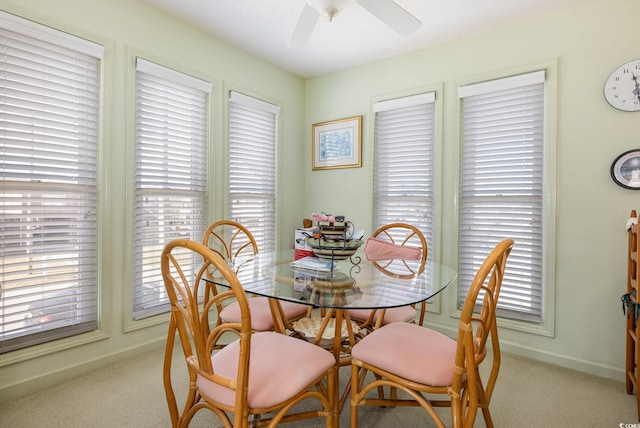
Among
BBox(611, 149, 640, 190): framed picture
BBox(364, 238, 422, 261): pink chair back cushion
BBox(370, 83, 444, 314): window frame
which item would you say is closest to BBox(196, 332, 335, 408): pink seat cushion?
BBox(364, 238, 422, 261): pink chair back cushion

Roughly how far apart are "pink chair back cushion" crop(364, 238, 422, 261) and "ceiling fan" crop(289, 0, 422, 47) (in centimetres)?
138

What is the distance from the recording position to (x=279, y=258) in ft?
7.61

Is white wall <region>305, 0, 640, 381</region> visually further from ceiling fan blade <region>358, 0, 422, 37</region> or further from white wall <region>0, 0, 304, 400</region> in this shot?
white wall <region>0, 0, 304, 400</region>

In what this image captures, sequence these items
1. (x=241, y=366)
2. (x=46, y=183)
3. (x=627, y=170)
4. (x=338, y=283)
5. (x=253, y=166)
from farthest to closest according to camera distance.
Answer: (x=253, y=166), (x=627, y=170), (x=46, y=183), (x=338, y=283), (x=241, y=366)

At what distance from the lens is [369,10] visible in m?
1.83

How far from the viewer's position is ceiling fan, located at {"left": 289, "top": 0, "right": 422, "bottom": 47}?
1733 mm

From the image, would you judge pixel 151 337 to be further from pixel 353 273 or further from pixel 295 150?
pixel 295 150

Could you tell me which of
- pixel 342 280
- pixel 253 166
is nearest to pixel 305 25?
pixel 342 280

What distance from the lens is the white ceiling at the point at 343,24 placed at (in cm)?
245

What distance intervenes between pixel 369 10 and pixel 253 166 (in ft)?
6.38

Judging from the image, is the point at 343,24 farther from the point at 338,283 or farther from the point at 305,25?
the point at 338,283

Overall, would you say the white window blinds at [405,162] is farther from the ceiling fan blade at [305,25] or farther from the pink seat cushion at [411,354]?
the pink seat cushion at [411,354]

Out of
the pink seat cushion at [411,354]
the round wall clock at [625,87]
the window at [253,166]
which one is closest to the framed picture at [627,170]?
the round wall clock at [625,87]

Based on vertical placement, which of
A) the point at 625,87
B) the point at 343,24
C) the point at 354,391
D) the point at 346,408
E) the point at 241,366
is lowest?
the point at 346,408
